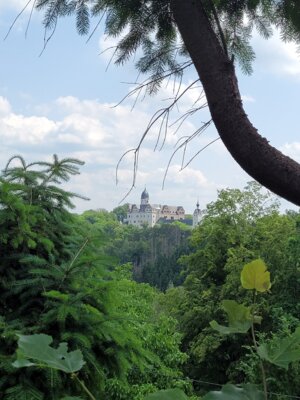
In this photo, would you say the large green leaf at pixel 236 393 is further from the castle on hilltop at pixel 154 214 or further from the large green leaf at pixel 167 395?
the castle on hilltop at pixel 154 214

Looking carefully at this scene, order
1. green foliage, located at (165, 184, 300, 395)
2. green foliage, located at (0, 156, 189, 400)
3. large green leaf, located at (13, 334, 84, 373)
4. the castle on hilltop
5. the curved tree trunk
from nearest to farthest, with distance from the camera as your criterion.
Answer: large green leaf, located at (13, 334, 84, 373) < the curved tree trunk < green foliage, located at (0, 156, 189, 400) < green foliage, located at (165, 184, 300, 395) < the castle on hilltop

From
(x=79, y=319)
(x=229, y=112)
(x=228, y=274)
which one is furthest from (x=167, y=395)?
(x=228, y=274)

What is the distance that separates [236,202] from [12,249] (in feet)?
64.0

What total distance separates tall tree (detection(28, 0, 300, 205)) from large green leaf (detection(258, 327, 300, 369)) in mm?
1121

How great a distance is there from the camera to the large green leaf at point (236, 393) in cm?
72

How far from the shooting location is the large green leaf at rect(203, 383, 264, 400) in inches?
28.4

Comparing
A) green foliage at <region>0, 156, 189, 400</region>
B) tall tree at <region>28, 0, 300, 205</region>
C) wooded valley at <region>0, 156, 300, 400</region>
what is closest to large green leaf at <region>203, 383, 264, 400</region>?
wooded valley at <region>0, 156, 300, 400</region>

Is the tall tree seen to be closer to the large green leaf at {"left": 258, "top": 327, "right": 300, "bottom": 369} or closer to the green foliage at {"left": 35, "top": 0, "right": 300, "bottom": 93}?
the green foliage at {"left": 35, "top": 0, "right": 300, "bottom": 93}

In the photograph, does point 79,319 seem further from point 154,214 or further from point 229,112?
point 154,214

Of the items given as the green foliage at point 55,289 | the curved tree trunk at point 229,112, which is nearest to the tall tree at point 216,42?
the curved tree trunk at point 229,112

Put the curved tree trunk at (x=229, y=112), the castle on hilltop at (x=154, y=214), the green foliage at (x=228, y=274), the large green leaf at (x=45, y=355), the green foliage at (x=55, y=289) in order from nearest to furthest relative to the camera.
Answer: the large green leaf at (x=45, y=355) → the curved tree trunk at (x=229, y=112) → the green foliage at (x=55, y=289) → the green foliage at (x=228, y=274) → the castle on hilltop at (x=154, y=214)

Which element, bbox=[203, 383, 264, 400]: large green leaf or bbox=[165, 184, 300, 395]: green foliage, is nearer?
bbox=[203, 383, 264, 400]: large green leaf

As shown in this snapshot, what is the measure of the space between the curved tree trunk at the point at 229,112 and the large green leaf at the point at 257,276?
1.10m

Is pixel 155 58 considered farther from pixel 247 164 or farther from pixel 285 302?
pixel 285 302
